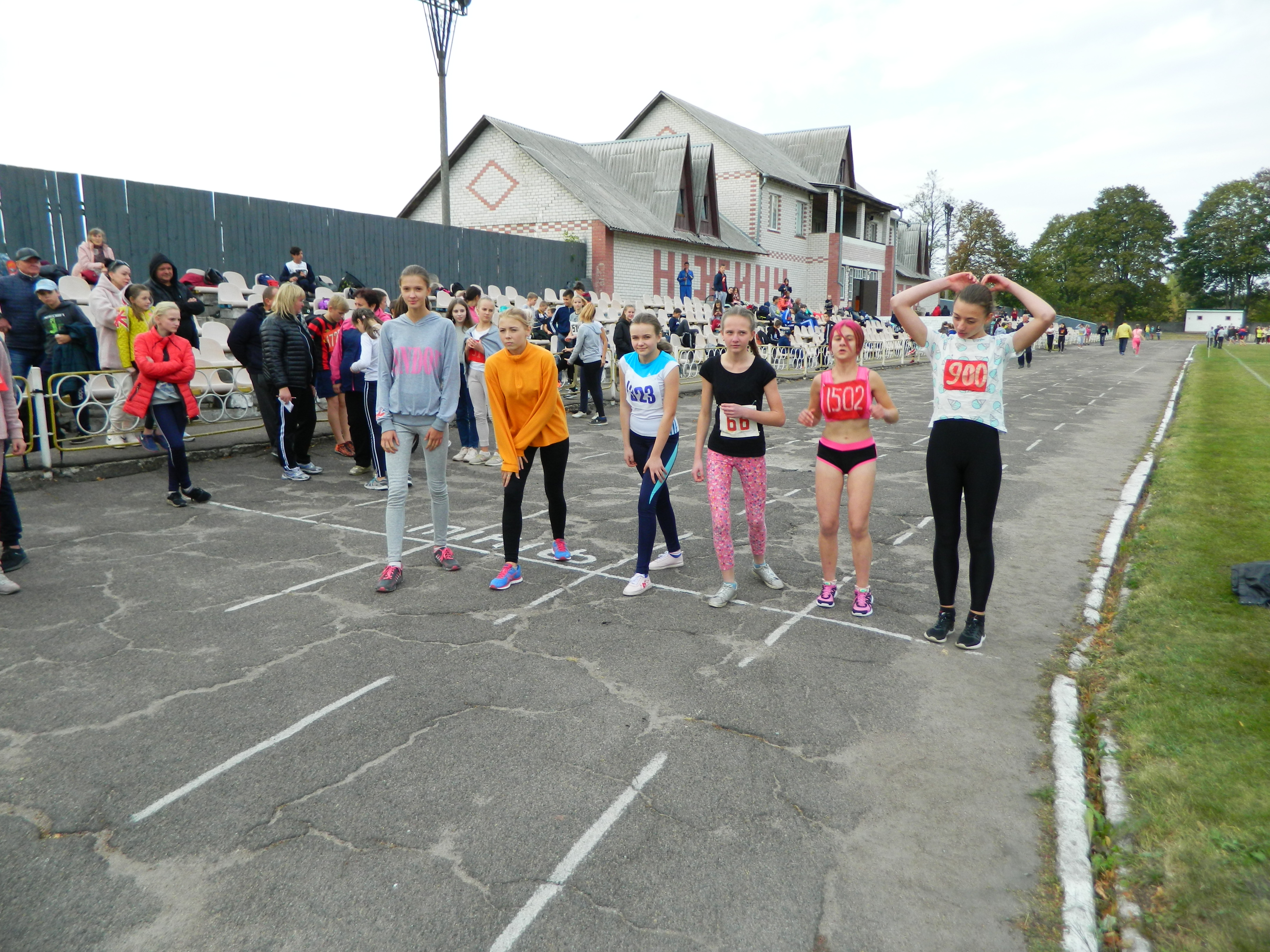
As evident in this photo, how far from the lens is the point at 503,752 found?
3.95 metres

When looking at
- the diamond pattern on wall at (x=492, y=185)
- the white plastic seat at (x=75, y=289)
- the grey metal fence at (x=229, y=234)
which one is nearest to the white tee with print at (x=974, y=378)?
the white plastic seat at (x=75, y=289)

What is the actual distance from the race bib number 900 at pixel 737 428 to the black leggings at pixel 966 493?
117cm

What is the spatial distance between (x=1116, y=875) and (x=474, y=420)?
33.4ft

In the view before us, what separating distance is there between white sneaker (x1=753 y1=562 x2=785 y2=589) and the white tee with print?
1838 mm

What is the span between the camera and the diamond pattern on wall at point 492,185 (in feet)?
109

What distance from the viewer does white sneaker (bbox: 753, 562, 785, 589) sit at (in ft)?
20.8

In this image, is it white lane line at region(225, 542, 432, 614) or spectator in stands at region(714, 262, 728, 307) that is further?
spectator in stands at region(714, 262, 728, 307)

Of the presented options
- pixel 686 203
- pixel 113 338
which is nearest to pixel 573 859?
pixel 113 338

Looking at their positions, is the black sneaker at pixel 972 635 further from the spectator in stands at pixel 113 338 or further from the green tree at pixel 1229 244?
the green tree at pixel 1229 244

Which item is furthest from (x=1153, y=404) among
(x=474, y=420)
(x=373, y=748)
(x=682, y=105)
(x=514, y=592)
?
(x=682, y=105)

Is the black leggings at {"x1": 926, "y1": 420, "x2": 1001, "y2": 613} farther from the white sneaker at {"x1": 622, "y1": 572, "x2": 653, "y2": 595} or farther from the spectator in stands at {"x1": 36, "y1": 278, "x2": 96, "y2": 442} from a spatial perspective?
the spectator in stands at {"x1": 36, "y1": 278, "x2": 96, "y2": 442}

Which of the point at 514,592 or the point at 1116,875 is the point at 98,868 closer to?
the point at 514,592

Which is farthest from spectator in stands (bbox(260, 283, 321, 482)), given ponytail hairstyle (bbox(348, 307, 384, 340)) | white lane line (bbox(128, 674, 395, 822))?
white lane line (bbox(128, 674, 395, 822))

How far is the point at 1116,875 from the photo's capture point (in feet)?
10.3
